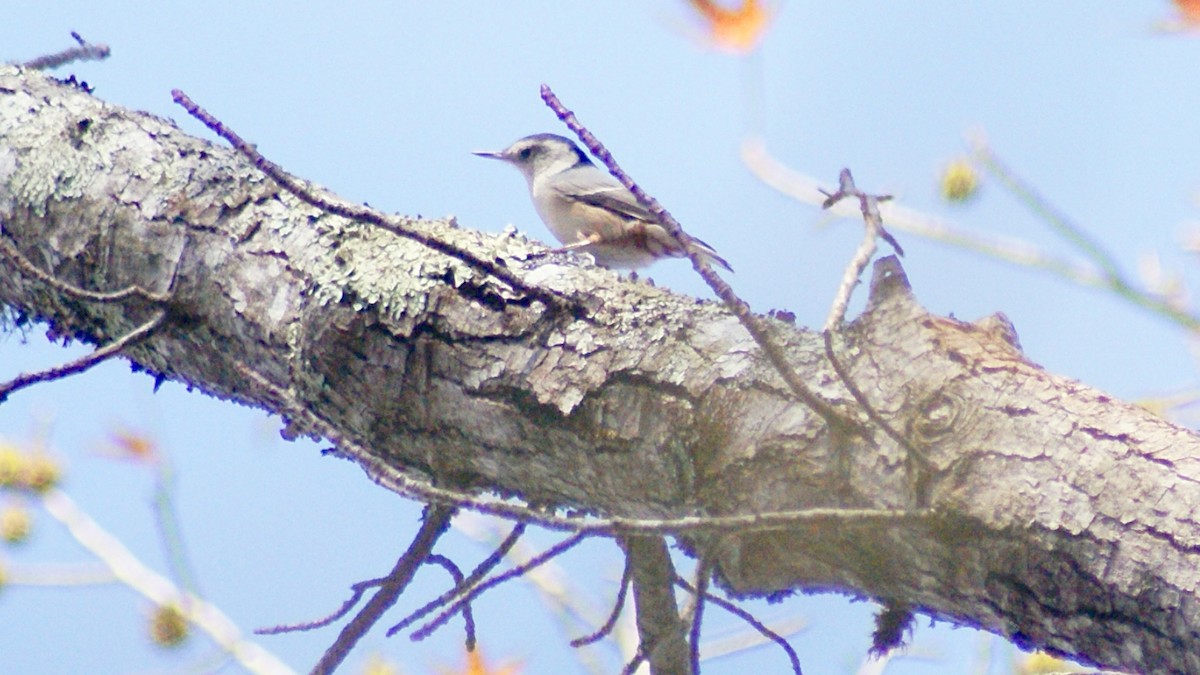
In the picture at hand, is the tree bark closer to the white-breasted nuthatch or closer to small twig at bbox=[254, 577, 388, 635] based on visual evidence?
small twig at bbox=[254, 577, 388, 635]

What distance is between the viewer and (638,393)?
158 cm

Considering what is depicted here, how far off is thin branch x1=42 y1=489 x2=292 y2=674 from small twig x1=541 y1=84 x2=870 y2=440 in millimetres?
2699

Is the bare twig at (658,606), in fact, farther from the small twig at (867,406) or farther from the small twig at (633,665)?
the small twig at (867,406)

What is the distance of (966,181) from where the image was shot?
3.10 meters

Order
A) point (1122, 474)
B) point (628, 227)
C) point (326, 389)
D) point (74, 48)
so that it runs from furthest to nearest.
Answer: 1. point (628, 227)
2. point (74, 48)
3. point (326, 389)
4. point (1122, 474)

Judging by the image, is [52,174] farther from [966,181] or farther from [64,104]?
[966,181]

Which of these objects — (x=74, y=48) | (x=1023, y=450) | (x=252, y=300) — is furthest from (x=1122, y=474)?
(x=74, y=48)

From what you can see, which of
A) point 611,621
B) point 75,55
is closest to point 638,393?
point 611,621

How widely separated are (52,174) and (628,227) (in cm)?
231

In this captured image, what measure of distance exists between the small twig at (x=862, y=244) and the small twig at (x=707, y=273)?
0.07 meters

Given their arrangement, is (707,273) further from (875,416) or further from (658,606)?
(658,606)

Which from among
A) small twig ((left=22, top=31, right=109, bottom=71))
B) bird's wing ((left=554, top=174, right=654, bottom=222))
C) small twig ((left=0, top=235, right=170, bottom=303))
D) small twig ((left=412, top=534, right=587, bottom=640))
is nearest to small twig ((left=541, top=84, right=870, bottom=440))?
small twig ((left=412, top=534, right=587, bottom=640))

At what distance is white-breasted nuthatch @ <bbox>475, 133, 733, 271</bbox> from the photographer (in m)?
3.98

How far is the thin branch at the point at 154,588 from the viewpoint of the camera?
3574 mm
